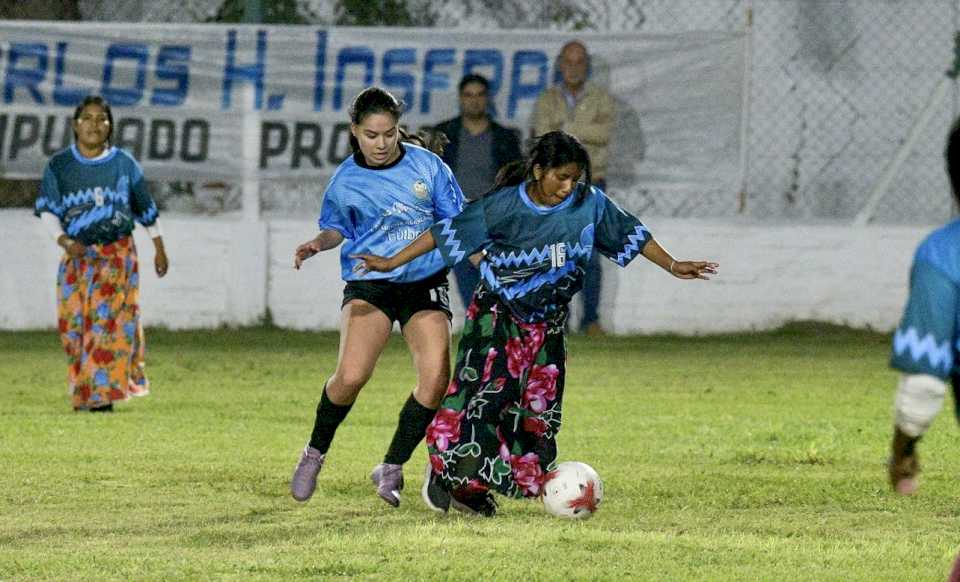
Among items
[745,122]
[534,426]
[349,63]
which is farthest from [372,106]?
[745,122]

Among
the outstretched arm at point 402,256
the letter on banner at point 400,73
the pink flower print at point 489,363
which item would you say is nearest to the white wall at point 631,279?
the letter on banner at point 400,73

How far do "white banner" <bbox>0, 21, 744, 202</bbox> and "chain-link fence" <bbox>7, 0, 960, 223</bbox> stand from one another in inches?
16.3

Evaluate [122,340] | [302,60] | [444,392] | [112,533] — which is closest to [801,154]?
[302,60]

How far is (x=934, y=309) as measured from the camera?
4.77m

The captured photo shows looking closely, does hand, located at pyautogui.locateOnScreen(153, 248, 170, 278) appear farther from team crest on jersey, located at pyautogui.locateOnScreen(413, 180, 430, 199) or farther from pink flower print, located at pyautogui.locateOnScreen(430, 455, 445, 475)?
pink flower print, located at pyautogui.locateOnScreen(430, 455, 445, 475)

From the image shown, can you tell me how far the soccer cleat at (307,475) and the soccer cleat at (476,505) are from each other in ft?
2.00

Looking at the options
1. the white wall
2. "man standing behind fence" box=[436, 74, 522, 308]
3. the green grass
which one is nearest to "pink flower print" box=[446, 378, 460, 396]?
the green grass

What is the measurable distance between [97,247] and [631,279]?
19.6ft

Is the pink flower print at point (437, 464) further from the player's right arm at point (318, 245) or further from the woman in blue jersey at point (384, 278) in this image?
→ the player's right arm at point (318, 245)

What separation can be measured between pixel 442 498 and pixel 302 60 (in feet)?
30.8

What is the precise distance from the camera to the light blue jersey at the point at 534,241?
7594 millimetres

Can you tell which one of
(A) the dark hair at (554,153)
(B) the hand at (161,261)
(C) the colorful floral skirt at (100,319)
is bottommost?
(C) the colorful floral skirt at (100,319)

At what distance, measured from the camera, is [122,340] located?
11875mm

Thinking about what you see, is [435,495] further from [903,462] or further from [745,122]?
[745,122]
